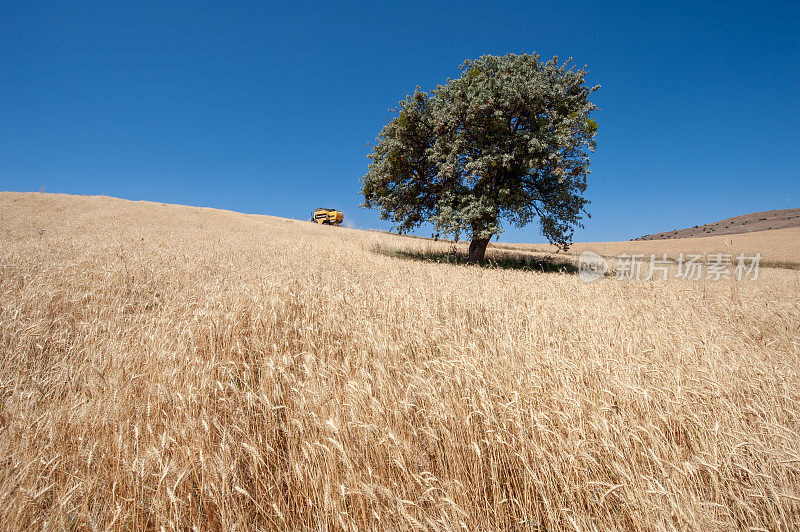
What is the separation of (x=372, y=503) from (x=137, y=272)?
24.6 feet

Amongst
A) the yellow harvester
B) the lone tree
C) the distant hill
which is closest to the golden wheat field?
the lone tree

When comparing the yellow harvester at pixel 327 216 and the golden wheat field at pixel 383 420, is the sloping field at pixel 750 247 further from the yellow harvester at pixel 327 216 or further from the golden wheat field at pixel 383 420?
the golden wheat field at pixel 383 420

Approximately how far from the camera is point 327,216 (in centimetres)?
5334

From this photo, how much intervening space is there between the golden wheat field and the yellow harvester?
162 feet

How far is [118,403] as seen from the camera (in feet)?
8.67

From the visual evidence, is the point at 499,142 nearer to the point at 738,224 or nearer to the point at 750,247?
the point at 750,247

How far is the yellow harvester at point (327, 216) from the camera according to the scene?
5341cm

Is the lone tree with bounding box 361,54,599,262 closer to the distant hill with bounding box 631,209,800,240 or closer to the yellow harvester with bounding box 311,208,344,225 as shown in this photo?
the yellow harvester with bounding box 311,208,344,225

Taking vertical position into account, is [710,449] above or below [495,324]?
below

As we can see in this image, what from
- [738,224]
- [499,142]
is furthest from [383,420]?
[738,224]

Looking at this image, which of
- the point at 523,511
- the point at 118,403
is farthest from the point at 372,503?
the point at 118,403

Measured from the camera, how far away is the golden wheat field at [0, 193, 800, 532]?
1894 millimetres

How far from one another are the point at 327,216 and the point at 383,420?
53299 mm

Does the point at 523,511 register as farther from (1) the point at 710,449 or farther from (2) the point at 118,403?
(2) the point at 118,403
